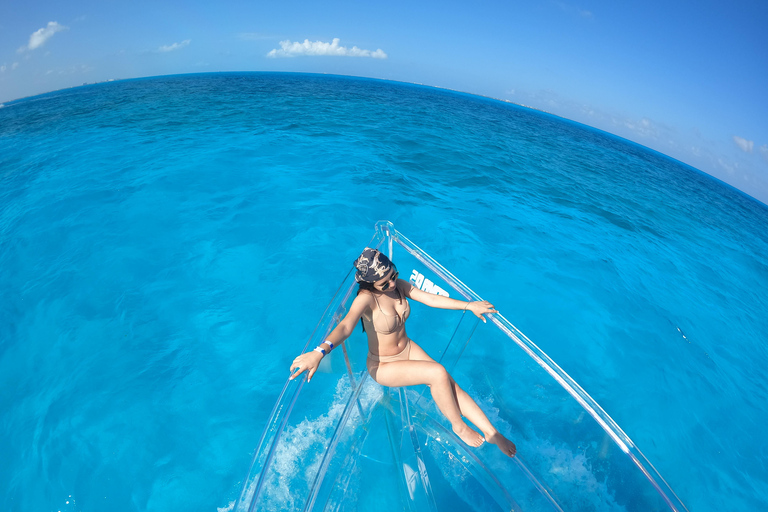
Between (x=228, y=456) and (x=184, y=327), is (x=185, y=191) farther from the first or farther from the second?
(x=228, y=456)

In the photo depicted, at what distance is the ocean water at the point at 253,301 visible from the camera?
333cm

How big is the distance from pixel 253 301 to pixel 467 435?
3745 millimetres

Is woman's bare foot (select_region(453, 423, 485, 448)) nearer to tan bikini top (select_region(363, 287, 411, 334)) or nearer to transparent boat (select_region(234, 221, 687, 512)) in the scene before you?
transparent boat (select_region(234, 221, 687, 512))

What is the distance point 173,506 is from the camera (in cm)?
281

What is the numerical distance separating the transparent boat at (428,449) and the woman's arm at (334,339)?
34 cm

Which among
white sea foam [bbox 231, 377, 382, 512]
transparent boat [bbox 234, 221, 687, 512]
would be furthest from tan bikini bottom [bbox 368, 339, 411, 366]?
white sea foam [bbox 231, 377, 382, 512]

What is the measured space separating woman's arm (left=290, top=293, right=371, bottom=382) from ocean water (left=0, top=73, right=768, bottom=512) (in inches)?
76.6

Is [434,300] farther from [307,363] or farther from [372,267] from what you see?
[307,363]

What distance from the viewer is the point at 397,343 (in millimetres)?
2684

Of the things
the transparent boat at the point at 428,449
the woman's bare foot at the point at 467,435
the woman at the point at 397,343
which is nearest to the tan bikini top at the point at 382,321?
the woman at the point at 397,343

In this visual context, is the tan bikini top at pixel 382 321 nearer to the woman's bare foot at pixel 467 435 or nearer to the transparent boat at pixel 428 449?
the transparent boat at pixel 428 449

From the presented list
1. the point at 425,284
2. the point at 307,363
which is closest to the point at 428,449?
the point at 425,284

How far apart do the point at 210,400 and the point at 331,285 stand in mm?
2349

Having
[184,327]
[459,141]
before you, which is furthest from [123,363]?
[459,141]
